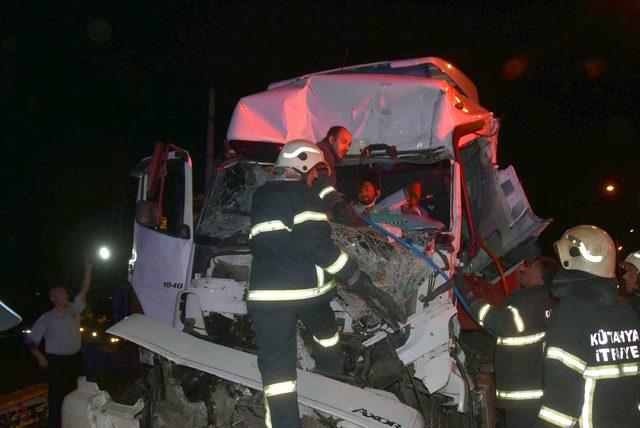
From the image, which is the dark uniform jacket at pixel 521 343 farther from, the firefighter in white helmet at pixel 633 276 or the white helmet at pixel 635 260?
the white helmet at pixel 635 260

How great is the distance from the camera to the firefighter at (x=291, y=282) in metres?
3.35

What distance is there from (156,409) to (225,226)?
157 cm

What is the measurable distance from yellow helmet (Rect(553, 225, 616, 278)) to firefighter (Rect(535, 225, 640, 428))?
0.08 metres

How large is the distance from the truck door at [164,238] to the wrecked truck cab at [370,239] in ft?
0.04

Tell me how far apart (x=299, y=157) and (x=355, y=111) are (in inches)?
51.0

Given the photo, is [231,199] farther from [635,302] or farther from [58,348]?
[635,302]

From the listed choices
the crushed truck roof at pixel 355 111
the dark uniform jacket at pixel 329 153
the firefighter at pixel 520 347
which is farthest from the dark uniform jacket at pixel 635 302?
the dark uniform jacket at pixel 329 153

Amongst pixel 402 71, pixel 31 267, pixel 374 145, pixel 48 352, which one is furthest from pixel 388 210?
pixel 31 267

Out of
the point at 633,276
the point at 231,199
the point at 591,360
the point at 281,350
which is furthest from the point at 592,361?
the point at 231,199

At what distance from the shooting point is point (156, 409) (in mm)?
3908

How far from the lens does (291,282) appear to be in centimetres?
344

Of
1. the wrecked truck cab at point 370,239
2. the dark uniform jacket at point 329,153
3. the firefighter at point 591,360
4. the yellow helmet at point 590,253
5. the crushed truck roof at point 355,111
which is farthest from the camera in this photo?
the crushed truck roof at point 355,111

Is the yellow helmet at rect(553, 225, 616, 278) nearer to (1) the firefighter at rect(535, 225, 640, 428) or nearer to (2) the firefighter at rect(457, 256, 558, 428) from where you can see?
(1) the firefighter at rect(535, 225, 640, 428)

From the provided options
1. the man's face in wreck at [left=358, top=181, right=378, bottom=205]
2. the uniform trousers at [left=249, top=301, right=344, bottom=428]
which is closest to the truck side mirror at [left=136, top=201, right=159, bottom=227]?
the uniform trousers at [left=249, top=301, right=344, bottom=428]
